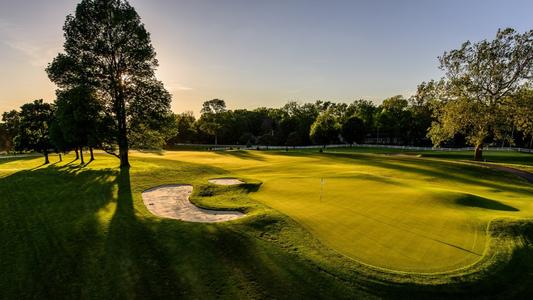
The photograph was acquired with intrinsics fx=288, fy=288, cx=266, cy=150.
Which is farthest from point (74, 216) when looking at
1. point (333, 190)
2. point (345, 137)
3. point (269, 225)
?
point (345, 137)

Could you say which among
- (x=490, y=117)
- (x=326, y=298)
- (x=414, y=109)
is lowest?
(x=326, y=298)

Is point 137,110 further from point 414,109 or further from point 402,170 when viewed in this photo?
point 414,109

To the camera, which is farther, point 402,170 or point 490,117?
point 490,117

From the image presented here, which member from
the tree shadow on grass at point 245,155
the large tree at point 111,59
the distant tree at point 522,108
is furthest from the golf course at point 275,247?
the tree shadow on grass at point 245,155

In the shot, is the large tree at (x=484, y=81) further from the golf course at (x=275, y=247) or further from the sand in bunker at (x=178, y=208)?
the sand in bunker at (x=178, y=208)

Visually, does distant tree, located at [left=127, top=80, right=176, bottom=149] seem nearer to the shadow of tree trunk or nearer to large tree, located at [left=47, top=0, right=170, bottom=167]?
large tree, located at [left=47, top=0, right=170, bottom=167]
